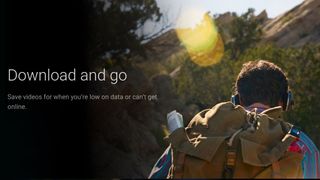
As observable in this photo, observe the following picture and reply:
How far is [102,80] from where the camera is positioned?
9297 millimetres

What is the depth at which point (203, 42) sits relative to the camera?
17672mm

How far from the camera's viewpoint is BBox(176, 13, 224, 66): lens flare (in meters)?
15.9

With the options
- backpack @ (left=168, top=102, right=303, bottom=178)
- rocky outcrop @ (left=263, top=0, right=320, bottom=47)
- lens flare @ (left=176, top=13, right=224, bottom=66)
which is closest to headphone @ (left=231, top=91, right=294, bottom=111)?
backpack @ (left=168, top=102, right=303, bottom=178)

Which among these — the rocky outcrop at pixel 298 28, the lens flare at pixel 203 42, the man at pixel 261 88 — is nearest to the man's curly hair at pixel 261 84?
the man at pixel 261 88

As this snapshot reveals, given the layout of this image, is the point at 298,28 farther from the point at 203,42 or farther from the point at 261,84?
the point at 261,84

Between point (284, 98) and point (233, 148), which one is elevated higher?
point (284, 98)

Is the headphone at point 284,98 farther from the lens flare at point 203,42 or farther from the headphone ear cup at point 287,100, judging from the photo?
the lens flare at point 203,42

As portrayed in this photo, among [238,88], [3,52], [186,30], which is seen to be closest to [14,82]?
[3,52]

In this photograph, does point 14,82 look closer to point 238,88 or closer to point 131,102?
point 131,102

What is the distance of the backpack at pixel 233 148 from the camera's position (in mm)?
1311

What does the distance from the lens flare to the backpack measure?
45.6 feet

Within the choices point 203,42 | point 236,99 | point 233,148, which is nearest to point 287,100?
point 236,99

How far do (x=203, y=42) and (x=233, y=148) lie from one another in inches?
647

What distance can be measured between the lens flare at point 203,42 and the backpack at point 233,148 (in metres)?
13.9
